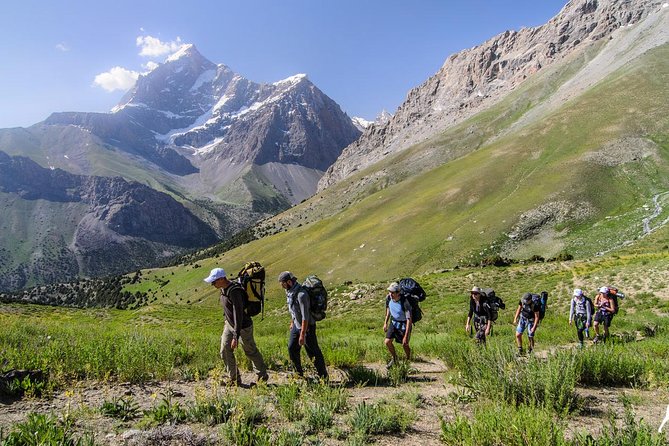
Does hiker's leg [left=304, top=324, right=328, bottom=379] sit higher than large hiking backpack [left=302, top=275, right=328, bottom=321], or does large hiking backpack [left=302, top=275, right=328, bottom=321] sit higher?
large hiking backpack [left=302, top=275, right=328, bottom=321]

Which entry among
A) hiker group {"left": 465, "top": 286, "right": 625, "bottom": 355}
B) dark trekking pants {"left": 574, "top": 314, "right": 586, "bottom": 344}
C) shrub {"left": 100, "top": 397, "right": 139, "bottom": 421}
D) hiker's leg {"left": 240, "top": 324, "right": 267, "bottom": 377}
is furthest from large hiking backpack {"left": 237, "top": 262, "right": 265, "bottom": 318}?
dark trekking pants {"left": 574, "top": 314, "right": 586, "bottom": 344}

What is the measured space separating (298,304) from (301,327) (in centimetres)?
48

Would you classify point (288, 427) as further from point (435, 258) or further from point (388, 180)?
point (388, 180)

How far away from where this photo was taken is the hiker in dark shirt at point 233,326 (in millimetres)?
8477

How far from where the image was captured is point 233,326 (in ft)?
28.3

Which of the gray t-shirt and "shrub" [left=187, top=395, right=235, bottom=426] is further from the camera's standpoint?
the gray t-shirt

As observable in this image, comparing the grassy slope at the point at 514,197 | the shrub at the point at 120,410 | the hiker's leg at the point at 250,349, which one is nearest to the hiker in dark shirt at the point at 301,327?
the hiker's leg at the point at 250,349

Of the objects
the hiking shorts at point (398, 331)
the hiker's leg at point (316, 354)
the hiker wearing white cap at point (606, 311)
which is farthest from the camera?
the hiker wearing white cap at point (606, 311)

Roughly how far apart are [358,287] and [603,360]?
2847 cm

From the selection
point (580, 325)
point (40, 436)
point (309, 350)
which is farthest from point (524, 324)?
point (40, 436)

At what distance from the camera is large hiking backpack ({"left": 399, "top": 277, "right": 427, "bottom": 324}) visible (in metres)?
10.5

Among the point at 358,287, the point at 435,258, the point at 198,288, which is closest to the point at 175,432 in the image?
the point at 358,287

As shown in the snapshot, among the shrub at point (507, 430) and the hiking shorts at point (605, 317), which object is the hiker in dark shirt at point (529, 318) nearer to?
the hiking shorts at point (605, 317)

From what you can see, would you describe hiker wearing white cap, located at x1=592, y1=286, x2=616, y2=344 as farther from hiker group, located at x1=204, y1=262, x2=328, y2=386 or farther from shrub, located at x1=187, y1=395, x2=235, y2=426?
shrub, located at x1=187, y1=395, x2=235, y2=426
